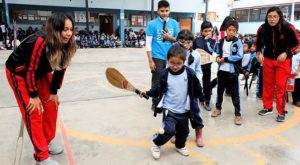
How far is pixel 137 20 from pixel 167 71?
68.2 feet

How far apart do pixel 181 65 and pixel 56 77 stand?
1284mm

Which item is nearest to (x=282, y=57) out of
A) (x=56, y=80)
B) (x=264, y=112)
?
(x=264, y=112)

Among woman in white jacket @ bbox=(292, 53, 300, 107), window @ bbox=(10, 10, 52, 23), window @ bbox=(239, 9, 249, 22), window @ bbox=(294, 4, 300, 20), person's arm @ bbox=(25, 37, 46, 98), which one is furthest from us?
window @ bbox=(239, 9, 249, 22)

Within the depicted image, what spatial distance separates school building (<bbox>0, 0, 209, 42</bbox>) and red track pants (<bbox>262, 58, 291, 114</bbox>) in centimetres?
1649

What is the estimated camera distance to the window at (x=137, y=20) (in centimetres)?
2288

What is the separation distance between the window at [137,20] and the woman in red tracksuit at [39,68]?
68.0 ft

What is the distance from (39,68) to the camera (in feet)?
8.39

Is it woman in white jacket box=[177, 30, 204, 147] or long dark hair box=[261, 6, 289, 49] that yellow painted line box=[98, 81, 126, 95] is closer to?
woman in white jacket box=[177, 30, 204, 147]

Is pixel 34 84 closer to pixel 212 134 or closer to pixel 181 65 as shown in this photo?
pixel 181 65

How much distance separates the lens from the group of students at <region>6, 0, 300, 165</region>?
247 cm

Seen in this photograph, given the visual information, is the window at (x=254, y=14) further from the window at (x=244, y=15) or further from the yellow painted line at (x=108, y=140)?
the yellow painted line at (x=108, y=140)

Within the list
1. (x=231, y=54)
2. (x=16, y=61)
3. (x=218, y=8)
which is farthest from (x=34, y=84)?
(x=218, y=8)

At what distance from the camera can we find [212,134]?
3668 mm

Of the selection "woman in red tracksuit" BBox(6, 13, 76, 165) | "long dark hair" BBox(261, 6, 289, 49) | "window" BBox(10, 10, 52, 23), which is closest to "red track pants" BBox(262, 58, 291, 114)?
"long dark hair" BBox(261, 6, 289, 49)
